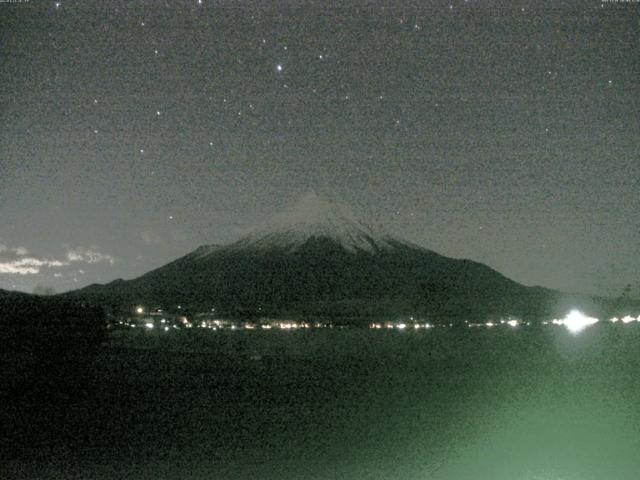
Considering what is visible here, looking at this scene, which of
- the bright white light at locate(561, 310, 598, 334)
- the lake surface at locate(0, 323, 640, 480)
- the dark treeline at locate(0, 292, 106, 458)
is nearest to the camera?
the lake surface at locate(0, 323, 640, 480)

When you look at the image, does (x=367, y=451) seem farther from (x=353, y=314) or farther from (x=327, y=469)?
(x=353, y=314)

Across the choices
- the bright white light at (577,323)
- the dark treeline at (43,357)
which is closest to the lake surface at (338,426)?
the dark treeline at (43,357)

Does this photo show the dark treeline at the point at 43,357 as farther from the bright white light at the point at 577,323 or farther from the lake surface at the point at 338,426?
the bright white light at the point at 577,323

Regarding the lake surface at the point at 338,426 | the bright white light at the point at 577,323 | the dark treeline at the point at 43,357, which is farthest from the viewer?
the bright white light at the point at 577,323

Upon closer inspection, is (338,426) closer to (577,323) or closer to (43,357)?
(43,357)

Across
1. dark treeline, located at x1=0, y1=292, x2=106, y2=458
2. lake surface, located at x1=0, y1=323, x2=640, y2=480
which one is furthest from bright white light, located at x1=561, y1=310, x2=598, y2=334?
dark treeline, located at x1=0, y1=292, x2=106, y2=458

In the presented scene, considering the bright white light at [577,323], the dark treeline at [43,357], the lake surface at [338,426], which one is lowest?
the bright white light at [577,323]

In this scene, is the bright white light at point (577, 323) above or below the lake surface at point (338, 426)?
below

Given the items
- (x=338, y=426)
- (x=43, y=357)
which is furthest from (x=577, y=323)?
(x=338, y=426)

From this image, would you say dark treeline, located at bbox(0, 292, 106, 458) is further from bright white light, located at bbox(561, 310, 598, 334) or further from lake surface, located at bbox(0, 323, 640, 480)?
bright white light, located at bbox(561, 310, 598, 334)

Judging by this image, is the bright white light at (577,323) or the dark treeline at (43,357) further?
the bright white light at (577,323)
